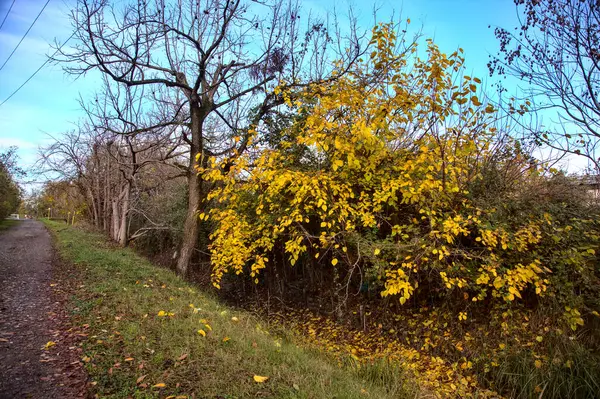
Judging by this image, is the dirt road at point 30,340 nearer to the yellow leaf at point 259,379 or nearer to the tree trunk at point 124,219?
the yellow leaf at point 259,379

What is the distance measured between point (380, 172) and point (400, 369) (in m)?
2.91

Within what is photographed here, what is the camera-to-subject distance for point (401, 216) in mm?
6492

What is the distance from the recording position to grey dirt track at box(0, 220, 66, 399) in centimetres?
324

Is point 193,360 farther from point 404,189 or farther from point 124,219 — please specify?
point 124,219

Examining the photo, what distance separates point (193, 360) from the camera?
11.8 feet

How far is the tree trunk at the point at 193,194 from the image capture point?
9.34 meters

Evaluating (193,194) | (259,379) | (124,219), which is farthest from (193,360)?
(124,219)

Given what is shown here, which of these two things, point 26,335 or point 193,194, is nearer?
point 26,335

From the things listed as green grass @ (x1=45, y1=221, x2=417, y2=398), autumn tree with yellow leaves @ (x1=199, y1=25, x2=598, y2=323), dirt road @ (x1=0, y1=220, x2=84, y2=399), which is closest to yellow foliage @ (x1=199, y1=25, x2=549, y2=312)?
autumn tree with yellow leaves @ (x1=199, y1=25, x2=598, y2=323)

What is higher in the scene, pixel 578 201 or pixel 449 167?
pixel 449 167

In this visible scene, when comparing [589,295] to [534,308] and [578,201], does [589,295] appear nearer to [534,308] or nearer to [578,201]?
[534,308]

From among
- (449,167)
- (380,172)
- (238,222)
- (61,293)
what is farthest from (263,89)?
(61,293)

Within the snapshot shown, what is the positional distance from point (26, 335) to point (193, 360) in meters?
2.60

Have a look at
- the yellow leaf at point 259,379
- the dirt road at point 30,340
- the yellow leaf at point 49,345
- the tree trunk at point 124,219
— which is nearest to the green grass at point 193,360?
the yellow leaf at point 259,379
